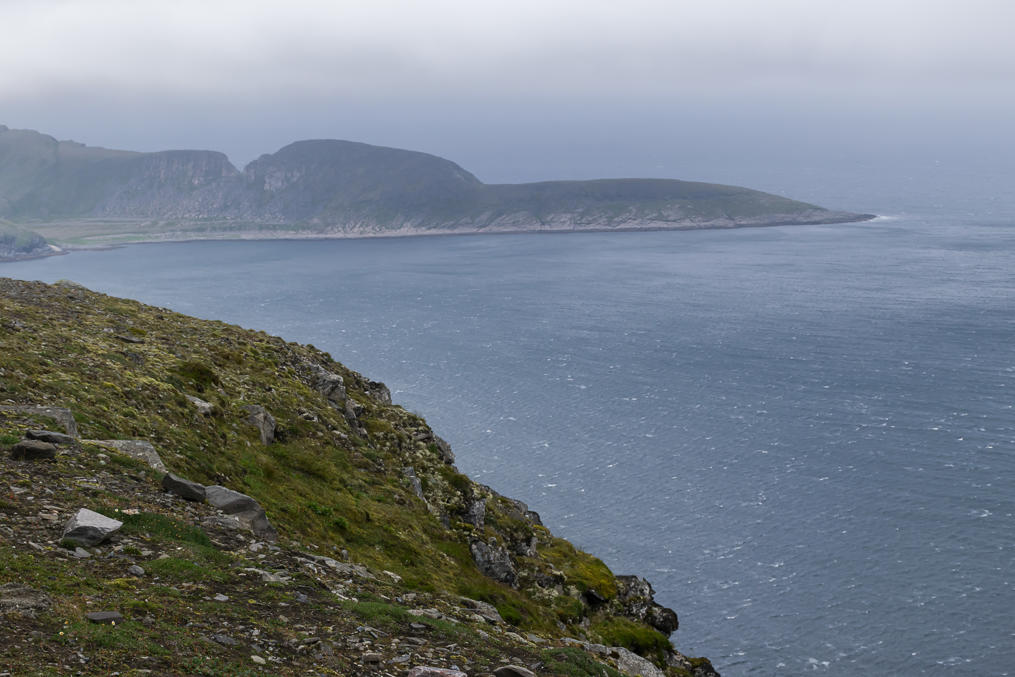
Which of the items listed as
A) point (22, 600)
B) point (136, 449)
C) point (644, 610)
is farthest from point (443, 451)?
point (22, 600)

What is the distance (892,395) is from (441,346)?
95.0m

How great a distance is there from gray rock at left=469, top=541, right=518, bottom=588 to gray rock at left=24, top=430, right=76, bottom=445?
20083 millimetres

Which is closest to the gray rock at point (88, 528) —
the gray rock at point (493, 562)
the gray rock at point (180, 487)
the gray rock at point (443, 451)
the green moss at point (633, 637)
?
the gray rock at point (180, 487)

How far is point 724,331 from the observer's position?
17875 cm

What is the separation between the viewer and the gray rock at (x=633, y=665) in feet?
112

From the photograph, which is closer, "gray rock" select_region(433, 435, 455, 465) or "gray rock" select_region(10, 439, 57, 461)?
A: "gray rock" select_region(10, 439, 57, 461)

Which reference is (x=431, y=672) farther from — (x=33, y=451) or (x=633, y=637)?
(x=633, y=637)

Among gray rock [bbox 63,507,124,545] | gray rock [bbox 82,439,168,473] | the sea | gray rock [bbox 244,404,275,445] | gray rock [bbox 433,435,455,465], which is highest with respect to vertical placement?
gray rock [bbox 82,439,168,473]

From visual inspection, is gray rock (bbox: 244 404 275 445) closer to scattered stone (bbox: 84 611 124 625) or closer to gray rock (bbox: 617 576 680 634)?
scattered stone (bbox: 84 611 124 625)

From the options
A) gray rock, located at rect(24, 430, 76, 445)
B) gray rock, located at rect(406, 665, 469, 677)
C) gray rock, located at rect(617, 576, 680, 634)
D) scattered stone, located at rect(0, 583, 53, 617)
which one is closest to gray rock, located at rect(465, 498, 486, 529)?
gray rock, located at rect(617, 576, 680, 634)

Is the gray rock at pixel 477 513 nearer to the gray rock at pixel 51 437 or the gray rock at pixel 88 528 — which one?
the gray rock at pixel 51 437

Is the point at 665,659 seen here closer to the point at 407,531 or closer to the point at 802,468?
the point at 407,531

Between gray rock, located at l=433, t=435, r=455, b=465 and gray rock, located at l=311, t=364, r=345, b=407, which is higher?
gray rock, located at l=311, t=364, r=345, b=407

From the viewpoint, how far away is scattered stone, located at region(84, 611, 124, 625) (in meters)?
16.2
